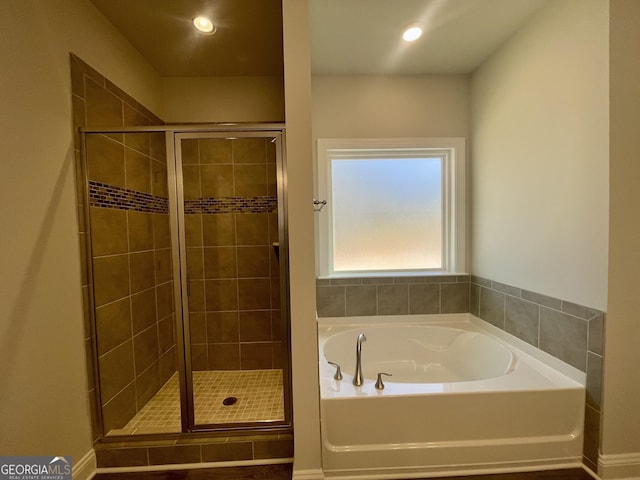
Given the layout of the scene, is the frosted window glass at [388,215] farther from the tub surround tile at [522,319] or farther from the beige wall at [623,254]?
the beige wall at [623,254]

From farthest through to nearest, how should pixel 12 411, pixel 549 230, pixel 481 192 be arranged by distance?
pixel 481 192, pixel 549 230, pixel 12 411

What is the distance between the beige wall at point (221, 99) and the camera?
7.29 ft

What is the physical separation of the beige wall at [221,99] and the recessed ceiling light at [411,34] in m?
1.03

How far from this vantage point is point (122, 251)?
1.67 metres

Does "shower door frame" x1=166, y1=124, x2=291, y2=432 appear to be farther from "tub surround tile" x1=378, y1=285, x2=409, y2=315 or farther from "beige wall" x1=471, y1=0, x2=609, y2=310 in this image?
"beige wall" x1=471, y1=0, x2=609, y2=310

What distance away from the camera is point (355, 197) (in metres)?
2.30

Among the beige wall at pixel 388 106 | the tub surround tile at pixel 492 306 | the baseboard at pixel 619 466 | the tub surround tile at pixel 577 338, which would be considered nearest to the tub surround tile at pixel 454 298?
the tub surround tile at pixel 492 306

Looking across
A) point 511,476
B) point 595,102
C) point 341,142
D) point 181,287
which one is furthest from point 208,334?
point 595,102

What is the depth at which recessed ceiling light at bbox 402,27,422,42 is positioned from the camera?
66.0 inches

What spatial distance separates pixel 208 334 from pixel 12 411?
118 cm

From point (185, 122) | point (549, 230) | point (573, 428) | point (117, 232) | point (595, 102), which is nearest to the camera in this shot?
point (595, 102)

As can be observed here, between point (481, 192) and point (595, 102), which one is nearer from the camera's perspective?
point (595, 102)

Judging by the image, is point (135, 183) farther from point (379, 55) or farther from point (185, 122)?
point (379, 55)

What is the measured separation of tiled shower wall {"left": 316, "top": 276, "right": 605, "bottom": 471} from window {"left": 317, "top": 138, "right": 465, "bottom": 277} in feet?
0.48
